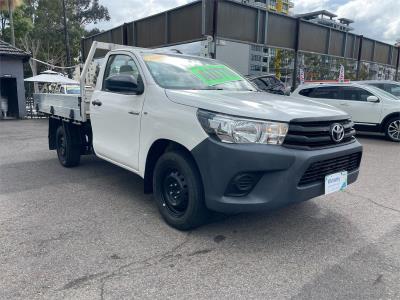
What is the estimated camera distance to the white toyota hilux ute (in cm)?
300

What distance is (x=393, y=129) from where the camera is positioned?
9719 millimetres

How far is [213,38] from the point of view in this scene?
1127 cm

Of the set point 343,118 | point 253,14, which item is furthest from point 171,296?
point 253,14

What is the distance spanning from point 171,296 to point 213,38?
9887 millimetres

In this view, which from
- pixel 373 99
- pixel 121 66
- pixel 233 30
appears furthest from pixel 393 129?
pixel 121 66

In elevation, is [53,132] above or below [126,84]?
below

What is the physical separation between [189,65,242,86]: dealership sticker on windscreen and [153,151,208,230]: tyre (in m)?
1.18

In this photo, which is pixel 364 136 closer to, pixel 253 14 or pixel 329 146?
pixel 253 14

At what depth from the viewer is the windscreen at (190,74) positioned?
400 cm

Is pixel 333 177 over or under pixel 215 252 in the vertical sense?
over

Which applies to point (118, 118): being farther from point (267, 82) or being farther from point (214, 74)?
point (267, 82)

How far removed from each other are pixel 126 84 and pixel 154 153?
81cm

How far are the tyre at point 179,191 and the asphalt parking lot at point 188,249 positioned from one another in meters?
0.17

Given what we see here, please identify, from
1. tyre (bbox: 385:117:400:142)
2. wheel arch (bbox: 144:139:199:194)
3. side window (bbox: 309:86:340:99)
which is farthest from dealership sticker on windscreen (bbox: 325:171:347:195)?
side window (bbox: 309:86:340:99)
